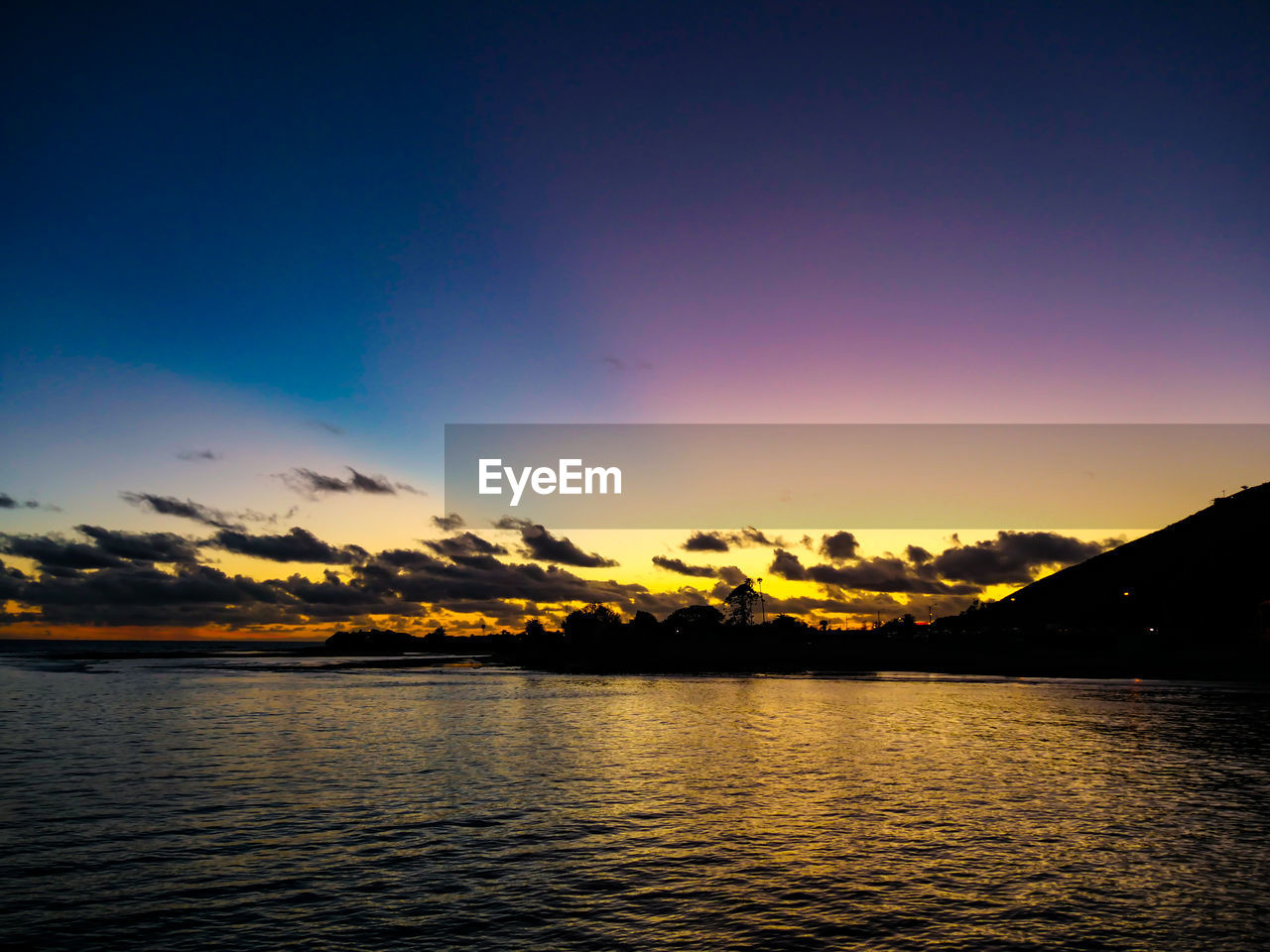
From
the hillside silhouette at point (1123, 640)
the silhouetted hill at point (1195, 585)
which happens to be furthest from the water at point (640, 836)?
the silhouetted hill at point (1195, 585)

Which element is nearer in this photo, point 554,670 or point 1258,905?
point 1258,905

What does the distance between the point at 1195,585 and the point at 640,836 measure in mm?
159852

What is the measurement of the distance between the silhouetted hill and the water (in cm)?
9046

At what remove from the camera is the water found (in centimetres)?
1471

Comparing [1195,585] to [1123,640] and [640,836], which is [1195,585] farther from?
[640,836]

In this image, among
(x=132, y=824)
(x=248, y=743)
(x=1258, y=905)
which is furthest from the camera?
(x=248, y=743)

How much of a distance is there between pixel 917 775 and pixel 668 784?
Result: 30.1 feet

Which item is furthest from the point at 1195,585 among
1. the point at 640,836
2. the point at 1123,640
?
the point at 640,836

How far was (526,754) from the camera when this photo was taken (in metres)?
35.8

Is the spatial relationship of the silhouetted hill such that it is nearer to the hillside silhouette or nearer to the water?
the hillside silhouette

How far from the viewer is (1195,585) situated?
146375 millimetres

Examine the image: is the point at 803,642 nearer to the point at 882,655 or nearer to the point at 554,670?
the point at 882,655

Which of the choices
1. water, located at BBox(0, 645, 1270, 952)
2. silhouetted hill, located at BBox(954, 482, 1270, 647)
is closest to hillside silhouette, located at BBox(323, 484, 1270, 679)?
silhouetted hill, located at BBox(954, 482, 1270, 647)

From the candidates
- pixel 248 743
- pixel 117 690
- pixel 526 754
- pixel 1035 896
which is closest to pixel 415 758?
pixel 526 754
